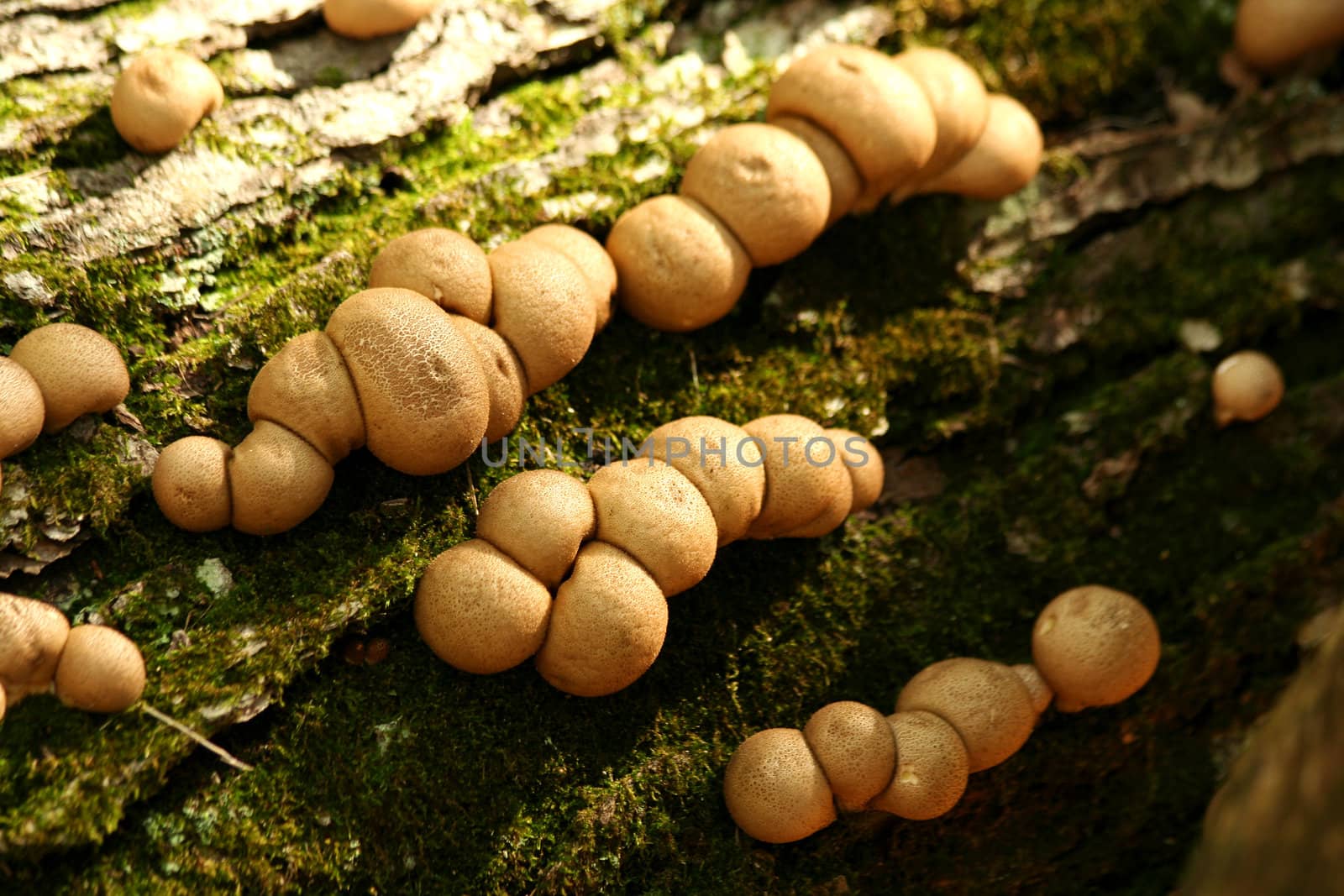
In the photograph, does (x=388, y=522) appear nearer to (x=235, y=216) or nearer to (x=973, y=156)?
(x=235, y=216)

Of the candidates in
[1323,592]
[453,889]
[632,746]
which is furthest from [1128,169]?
[453,889]

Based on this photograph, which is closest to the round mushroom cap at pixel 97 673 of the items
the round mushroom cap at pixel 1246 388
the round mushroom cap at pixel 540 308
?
the round mushroom cap at pixel 540 308

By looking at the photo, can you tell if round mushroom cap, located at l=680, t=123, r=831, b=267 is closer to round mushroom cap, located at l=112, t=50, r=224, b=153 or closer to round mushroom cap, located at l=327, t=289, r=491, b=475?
round mushroom cap, located at l=327, t=289, r=491, b=475

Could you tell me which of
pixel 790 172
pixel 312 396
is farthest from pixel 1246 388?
pixel 312 396

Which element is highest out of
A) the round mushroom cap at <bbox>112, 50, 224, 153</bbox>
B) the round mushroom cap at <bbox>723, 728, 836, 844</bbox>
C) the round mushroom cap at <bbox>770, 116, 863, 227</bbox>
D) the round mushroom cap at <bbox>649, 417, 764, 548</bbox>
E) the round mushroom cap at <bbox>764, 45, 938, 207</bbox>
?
the round mushroom cap at <bbox>764, 45, 938, 207</bbox>

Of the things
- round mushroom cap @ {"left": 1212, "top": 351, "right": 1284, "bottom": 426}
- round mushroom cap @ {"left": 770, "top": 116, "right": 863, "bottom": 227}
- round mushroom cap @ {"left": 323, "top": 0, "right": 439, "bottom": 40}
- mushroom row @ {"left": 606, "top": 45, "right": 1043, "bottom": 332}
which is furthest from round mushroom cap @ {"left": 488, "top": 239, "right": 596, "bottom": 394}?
round mushroom cap @ {"left": 1212, "top": 351, "right": 1284, "bottom": 426}

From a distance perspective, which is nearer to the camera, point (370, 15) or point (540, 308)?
point (540, 308)

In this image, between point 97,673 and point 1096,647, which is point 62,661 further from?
point 1096,647
